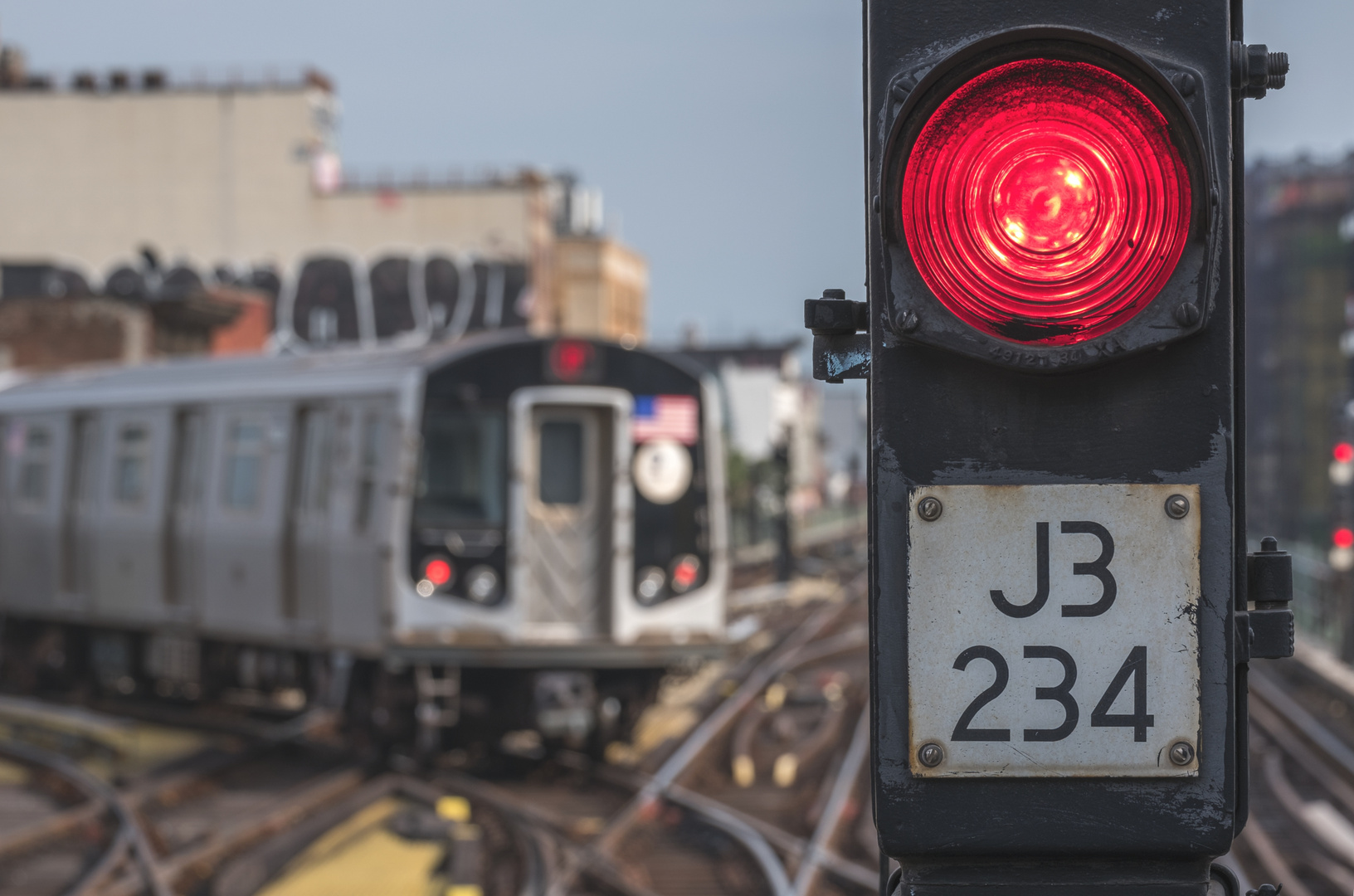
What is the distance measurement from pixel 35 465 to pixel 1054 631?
16303 millimetres

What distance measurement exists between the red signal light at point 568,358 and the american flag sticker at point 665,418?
51 centimetres

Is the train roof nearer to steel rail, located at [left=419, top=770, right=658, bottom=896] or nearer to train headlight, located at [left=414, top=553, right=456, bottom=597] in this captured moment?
train headlight, located at [left=414, top=553, right=456, bottom=597]

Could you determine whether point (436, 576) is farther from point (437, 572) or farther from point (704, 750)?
point (704, 750)

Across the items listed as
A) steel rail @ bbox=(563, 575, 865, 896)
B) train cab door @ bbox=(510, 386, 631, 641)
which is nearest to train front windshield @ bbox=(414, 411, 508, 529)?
train cab door @ bbox=(510, 386, 631, 641)

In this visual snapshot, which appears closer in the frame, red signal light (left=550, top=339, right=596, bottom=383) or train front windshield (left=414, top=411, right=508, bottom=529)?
train front windshield (left=414, top=411, right=508, bottom=529)

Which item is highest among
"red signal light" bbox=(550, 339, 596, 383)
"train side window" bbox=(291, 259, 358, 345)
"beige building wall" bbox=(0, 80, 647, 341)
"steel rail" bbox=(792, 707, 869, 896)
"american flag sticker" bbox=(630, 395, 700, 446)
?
"beige building wall" bbox=(0, 80, 647, 341)

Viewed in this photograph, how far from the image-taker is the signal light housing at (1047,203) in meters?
1.61

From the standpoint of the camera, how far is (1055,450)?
1655 millimetres

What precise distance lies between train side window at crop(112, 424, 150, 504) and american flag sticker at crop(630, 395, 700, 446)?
187 inches

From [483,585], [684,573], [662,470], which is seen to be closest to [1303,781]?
[684,573]

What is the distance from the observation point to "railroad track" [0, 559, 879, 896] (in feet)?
29.9

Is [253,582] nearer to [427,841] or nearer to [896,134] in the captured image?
[427,841]

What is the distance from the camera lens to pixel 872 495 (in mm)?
1680

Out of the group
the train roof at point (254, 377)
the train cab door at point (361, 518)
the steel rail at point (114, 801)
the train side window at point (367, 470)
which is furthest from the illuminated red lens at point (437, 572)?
the steel rail at point (114, 801)
